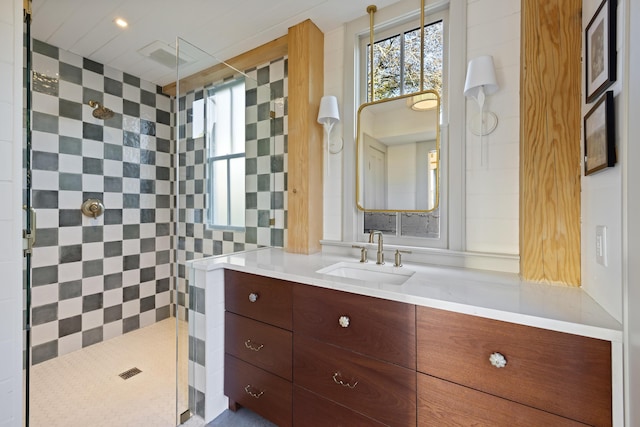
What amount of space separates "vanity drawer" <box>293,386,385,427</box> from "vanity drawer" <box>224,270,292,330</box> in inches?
12.7

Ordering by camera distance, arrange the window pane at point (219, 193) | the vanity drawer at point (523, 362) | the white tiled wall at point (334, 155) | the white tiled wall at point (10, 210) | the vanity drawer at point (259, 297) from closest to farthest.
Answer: the vanity drawer at point (523, 362)
the white tiled wall at point (10, 210)
the vanity drawer at point (259, 297)
the window pane at point (219, 193)
the white tiled wall at point (334, 155)

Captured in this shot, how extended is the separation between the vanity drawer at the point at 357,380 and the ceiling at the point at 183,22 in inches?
69.7

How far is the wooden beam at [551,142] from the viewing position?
1143 millimetres

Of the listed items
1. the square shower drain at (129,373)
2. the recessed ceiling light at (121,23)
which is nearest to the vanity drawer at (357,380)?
the square shower drain at (129,373)

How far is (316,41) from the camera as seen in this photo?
194 centimetres

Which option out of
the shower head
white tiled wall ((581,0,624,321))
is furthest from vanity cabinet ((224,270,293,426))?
the shower head

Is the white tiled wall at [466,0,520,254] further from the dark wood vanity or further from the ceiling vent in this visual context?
the ceiling vent

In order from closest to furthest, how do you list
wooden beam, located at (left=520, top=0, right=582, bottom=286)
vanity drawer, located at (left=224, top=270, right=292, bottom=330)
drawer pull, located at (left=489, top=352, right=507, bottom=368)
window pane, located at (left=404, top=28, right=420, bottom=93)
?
drawer pull, located at (left=489, top=352, right=507, bottom=368)
wooden beam, located at (left=520, top=0, right=582, bottom=286)
vanity drawer, located at (left=224, top=270, right=292, bottom=330)
window pane, located at (left=404, top=28, right=420, bottom=93)

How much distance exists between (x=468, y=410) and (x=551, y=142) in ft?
3.53

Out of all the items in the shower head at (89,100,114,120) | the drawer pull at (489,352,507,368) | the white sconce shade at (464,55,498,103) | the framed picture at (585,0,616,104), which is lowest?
the drawer pull at (489,352,507,368)

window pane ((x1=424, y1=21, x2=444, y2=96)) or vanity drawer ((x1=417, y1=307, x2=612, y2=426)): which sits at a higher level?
window pane ((x1=424, y1=21, x2=444, y2=96))

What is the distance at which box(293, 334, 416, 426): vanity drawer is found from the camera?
1060 mm

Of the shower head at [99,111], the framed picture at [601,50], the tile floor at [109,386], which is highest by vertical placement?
the shower head at [99,111]

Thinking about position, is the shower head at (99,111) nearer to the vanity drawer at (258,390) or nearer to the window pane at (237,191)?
the window pane at (237,191)
